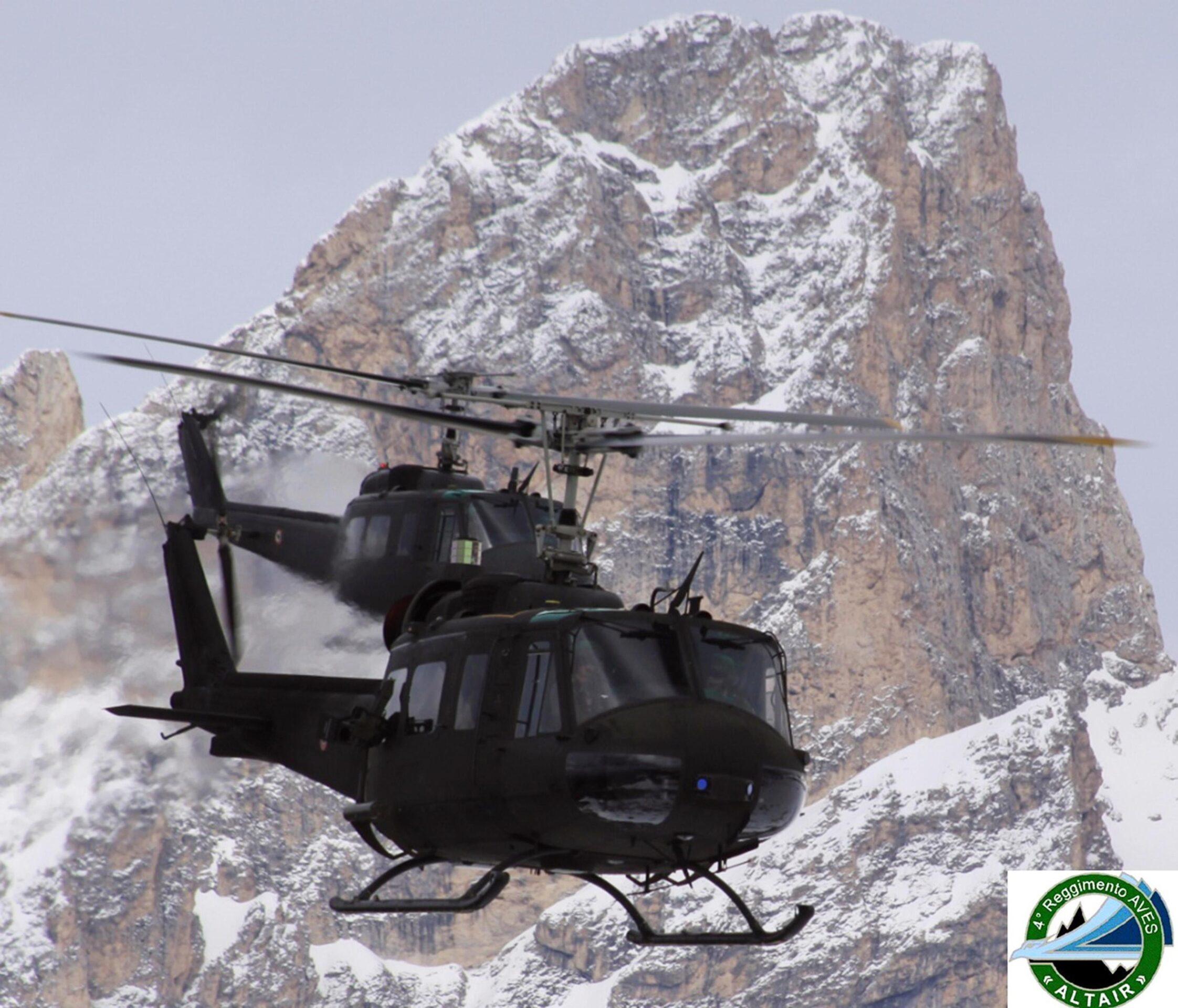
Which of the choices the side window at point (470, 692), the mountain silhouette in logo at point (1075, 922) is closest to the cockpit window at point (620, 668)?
the side window at point (470, 692)

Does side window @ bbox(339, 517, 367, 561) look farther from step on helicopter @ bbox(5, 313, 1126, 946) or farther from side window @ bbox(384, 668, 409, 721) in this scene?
side window @ bbox(384, 668, 409, 721)

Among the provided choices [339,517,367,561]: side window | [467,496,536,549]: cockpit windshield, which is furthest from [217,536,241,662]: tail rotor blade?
[467,496,536,549]: cockpit windshield

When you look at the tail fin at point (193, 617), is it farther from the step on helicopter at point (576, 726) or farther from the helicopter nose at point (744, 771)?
the helicopter nose at point (744, 771)

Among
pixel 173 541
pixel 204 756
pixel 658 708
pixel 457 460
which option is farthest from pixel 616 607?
pixel 204 756

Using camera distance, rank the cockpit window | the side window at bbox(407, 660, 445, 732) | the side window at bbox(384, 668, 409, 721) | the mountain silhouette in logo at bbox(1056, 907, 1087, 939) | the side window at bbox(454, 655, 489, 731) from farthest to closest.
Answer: the mountain silhouette in logo at bbox(1056, 907, 1087, 939)
the side window at bbox(384, 668, 409, 721)
the side window at bbox(407, 660, 445, 732)
the side window at bbox(454, 655, 489, 731)
the cockpit window

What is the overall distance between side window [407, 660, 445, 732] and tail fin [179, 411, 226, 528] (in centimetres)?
1642

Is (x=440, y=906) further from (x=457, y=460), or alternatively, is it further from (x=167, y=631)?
(x=167, y=631)

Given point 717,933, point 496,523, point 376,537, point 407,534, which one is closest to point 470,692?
point 717,933

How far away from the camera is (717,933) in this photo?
20.2 m

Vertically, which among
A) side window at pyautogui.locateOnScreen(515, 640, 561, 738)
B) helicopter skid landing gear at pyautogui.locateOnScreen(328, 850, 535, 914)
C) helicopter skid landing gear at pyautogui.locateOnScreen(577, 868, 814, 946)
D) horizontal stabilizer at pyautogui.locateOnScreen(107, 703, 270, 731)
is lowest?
helicopter skid landing gear at pyautogui.locateOnScreen(577, 868, 814, 946)

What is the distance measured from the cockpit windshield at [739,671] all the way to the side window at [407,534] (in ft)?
36.6

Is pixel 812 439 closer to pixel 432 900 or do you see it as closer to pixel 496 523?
pixel 432 900

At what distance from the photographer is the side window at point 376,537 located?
31.6 m

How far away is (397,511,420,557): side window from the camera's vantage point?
31.4 m
